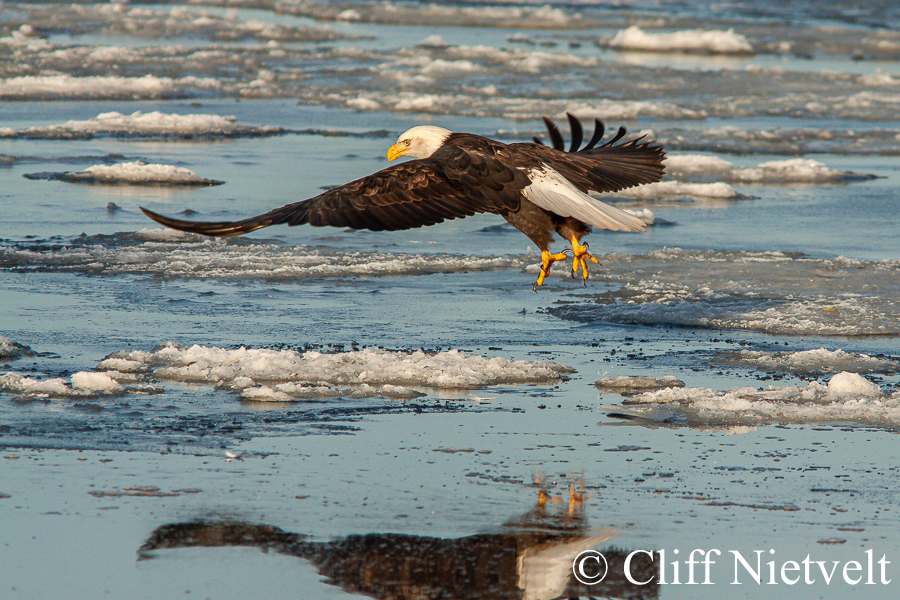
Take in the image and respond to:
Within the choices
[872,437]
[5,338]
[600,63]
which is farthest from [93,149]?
[600,63]

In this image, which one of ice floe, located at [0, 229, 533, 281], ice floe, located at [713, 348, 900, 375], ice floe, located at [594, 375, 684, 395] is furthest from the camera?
ice floe, located at [0, 229, 533, 281]

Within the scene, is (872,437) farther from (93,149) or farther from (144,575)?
(93,149)

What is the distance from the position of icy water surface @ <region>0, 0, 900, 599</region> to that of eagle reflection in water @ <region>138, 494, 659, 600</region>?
0.01m

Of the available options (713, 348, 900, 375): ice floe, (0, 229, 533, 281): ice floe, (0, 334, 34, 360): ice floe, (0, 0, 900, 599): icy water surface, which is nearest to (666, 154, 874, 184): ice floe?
(0, 0, 900, 599): icy water surface

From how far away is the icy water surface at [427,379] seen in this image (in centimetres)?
376

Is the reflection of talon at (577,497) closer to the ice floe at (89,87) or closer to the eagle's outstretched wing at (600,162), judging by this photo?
the eagle's outstretched wing at (600,162)

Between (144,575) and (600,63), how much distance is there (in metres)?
19.1

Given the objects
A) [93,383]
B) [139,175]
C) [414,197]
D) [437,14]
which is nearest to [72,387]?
[93,383]

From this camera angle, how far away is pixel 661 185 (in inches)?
433

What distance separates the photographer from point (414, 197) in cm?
590

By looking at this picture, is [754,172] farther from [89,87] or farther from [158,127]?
[89,87]

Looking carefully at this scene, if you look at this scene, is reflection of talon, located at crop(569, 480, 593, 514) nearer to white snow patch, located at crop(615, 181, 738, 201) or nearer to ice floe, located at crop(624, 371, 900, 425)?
ice floe, located at crop(624, 371, 900, 425)

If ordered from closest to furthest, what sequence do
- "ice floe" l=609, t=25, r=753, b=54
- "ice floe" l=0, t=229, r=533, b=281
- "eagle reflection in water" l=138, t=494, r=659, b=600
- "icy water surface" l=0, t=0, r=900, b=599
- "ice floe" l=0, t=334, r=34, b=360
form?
"eagle reflection in water" l=138, t=494, r=659, b=600 → "icy water surface" l=0, t=0, r=900, b=599 → "ice floe" l=0, t=334, r=34, b=360 → "ice floe" l=0, t=229, r=533, b=281 → "ice floe" l=609, t=25, r=753, b=54

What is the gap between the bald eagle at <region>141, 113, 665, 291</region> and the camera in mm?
5762
